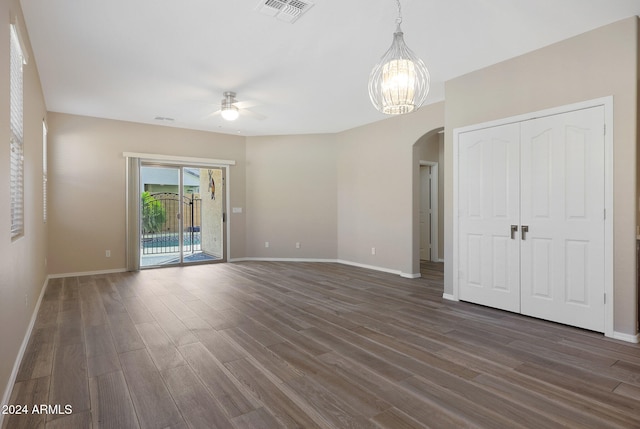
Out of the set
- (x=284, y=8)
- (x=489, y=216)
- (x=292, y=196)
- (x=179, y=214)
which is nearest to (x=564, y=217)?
(x=489, y=216)

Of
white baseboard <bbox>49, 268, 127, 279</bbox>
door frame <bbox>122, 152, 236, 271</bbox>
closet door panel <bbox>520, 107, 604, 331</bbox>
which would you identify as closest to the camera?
closet door panel <bbox>520, 107, 604, 331</bbox>

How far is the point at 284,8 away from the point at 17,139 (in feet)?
8.66

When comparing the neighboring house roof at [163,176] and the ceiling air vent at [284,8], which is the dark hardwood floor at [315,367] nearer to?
the ceiling air vent at [284,8]

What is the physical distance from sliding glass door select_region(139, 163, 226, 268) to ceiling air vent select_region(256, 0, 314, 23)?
508cm

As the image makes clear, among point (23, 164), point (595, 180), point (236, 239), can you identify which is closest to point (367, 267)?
point (236, 239)

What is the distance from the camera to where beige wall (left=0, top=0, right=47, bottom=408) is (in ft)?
7.21

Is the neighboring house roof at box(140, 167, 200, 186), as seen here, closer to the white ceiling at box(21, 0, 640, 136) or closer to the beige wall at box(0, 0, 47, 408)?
the white ceiling at box(21, 0, 640, 136)

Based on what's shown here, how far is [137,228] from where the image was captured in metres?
6.76

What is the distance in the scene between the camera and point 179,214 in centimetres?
739

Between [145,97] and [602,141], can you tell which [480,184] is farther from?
[145,97]

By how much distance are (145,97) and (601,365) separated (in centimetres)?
642

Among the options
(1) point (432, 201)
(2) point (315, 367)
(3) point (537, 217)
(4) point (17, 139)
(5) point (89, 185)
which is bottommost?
(2) point (315, 367)

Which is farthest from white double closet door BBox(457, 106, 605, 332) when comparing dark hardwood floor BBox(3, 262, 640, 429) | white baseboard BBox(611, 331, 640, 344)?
dark hardwood floor BBox(3, 262, 640, 429)

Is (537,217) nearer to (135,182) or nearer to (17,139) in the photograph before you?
(17,139)
